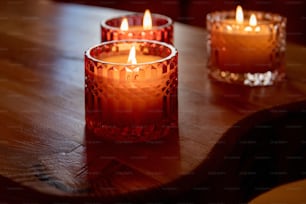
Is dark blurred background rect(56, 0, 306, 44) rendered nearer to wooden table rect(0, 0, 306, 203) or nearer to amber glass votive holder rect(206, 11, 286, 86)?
wooden table rect(0, 0, 306, 203)

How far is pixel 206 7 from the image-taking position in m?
2.06

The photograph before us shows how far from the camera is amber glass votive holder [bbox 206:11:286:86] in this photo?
0.86 meters

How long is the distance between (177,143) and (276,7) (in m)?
1.30

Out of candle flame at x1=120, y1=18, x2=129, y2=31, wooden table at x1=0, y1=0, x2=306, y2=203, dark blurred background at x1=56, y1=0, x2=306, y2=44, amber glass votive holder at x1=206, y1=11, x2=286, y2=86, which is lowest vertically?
dark blurred background at x1=56, y1=0, x2=306, y2=44

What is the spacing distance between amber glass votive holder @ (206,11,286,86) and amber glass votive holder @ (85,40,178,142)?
0.19 m

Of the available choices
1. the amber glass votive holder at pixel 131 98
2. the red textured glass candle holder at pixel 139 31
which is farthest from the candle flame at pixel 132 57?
the red textured glass candle holder at pixel 139 31

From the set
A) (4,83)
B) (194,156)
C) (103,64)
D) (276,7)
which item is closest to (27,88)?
(4,83)

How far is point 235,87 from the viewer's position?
841mm

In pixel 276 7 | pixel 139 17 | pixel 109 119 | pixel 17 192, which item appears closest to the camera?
pixel 17 192

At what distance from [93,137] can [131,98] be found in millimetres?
67

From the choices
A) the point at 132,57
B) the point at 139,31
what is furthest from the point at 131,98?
the point at 139,31

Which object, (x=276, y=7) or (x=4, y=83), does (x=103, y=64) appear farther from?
(x=276, y=7)

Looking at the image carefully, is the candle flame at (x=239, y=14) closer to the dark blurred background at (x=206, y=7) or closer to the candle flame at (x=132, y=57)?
the candle flame at (x=132, y=57)

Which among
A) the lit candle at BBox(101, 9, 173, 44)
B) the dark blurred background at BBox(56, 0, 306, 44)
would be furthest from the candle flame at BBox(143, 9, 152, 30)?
the dark blurred background at BBox(56, 0, 306, 44)
